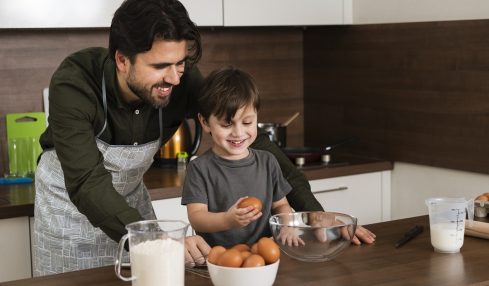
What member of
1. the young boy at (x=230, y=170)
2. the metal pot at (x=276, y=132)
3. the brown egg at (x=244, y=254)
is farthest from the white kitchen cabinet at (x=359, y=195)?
the brown egg at (x=244, y=254)

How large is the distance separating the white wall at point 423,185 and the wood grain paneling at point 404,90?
1.5 inches

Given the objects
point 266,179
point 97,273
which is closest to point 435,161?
point 266,179

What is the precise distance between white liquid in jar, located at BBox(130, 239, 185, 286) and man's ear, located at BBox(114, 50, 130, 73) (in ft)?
2.20

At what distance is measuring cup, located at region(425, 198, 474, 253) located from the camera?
192 cm

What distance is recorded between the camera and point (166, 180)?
304 cm

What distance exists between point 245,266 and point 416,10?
1.88 m

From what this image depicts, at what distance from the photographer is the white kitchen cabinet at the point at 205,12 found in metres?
3.15

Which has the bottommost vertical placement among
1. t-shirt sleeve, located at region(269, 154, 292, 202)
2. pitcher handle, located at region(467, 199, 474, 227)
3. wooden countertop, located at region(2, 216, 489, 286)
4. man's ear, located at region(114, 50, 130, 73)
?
wooden countertop, located at region(2, 216, 489, 286)

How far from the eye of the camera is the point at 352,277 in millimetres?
1743

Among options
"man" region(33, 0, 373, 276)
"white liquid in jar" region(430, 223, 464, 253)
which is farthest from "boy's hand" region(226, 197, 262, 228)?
"white liquid in jar" region(430, 223, 464, 253)

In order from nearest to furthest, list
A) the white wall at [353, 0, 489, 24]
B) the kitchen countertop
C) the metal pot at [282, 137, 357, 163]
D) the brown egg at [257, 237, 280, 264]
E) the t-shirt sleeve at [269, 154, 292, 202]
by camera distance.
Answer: the brown egg at [257, 237, 280, 264] → the t-shirt sleeve at [269, 154, 292, 202] → the kitchen countertop → the white wall at [353, 0, 489, 24] → the metal pot at [282, 137, 357, 163]

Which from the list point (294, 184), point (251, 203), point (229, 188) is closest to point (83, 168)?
point (229, 188)

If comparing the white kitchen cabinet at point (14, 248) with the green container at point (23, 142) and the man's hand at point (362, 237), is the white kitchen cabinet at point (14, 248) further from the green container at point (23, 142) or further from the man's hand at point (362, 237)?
the man's hand at point (362, 237)

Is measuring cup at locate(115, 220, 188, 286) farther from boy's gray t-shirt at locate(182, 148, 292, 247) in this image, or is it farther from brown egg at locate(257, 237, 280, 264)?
boy's gray t-shirt at locate(182, 148, 292, 247)
